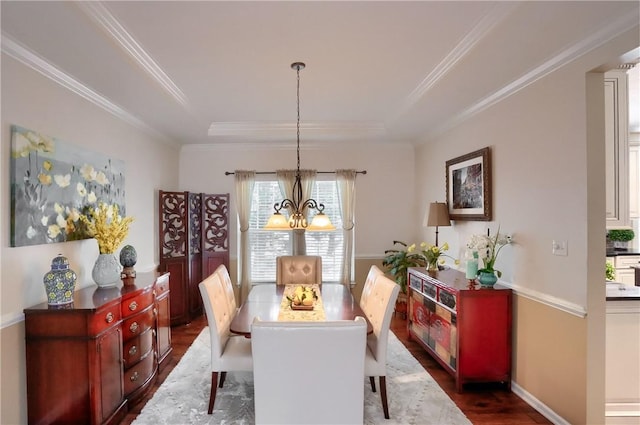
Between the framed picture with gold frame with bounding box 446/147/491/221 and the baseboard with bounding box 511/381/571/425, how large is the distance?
4.96 ft

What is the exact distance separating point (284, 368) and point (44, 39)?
8.14 ft

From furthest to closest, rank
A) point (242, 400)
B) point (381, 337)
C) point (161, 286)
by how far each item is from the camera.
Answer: point (161, 286) → point (242, 400) → point (381, 337)

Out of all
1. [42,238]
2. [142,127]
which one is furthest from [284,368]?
[142,127]

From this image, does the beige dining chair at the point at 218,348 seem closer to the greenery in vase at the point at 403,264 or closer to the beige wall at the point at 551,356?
the beige wall at the point at 551,356

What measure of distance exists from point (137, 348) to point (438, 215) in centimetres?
337

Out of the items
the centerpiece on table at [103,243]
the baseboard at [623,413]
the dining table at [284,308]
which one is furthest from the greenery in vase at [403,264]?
the centerpiece on table at [103,243]

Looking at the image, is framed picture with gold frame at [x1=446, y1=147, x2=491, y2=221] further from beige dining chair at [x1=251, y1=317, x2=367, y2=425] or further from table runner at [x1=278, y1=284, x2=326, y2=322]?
beige dining chair at [x1=251, y1=317, x2=367, y2=425]

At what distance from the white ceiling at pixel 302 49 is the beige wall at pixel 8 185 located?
0.14 m

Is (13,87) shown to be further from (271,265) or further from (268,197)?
(271,265)

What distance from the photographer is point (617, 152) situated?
7.78ft

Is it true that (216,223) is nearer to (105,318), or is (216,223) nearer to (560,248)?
(105,318)

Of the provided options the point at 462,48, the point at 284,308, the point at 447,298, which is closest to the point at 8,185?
the point at 284,308

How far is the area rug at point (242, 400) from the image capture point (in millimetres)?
2523

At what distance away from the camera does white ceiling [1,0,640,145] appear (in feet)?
6.29
